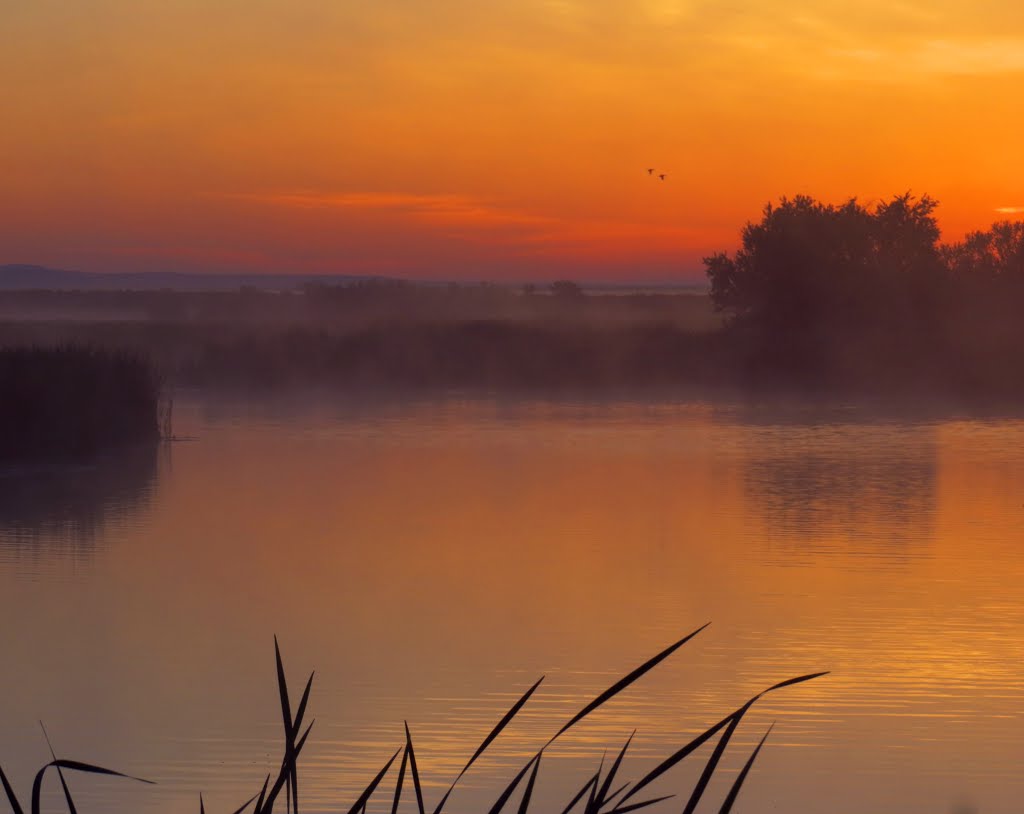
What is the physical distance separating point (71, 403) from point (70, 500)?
414 centimetres

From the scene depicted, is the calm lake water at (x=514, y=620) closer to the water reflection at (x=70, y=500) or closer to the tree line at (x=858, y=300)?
the water reflection at (x=70, y=500)

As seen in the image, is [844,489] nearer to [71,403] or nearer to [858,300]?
[71,403]

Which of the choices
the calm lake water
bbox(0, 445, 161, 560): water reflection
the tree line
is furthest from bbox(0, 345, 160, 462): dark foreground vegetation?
the tree line

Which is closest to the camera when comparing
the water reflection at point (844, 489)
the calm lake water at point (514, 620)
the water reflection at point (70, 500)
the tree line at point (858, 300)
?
the calm lake water at point (514, 620)

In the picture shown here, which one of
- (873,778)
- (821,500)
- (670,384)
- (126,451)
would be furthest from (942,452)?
(670,384)

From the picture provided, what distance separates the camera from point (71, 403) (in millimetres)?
18922

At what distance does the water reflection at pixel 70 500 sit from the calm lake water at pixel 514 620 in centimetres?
7

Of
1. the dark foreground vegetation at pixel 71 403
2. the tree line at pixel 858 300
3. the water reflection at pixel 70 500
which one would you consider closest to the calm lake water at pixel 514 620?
the water reflection at pixel 70 500

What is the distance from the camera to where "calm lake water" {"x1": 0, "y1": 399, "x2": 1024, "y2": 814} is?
19.3ft

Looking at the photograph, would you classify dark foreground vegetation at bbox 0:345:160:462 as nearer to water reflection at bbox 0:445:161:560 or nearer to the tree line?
water reflection at bbox 0:445:161:560

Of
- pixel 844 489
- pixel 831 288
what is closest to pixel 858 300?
pixel 831 288

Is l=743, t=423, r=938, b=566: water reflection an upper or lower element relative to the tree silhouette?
lower

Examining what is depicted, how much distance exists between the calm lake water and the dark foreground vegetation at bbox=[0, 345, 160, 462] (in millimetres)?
916

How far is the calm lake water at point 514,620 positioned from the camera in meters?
5.88
